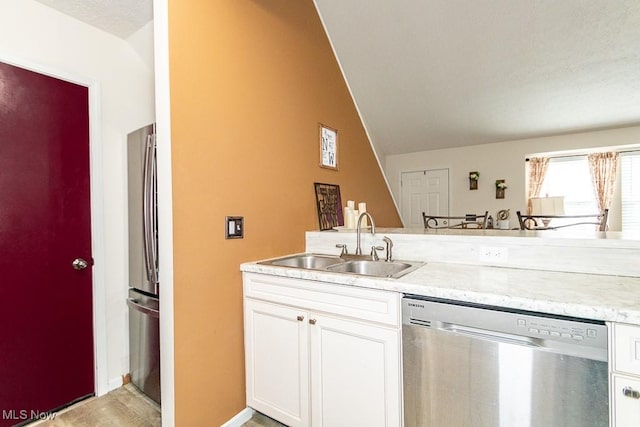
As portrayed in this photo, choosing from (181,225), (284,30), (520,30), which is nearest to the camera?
(181,225)

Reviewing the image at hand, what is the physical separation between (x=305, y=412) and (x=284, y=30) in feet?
7.96

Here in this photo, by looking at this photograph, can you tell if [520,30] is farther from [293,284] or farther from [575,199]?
[575,199]

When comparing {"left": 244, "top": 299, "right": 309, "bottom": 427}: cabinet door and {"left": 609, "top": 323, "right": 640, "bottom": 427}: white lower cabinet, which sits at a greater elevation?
{"left": 609, "top": 323, "right": 640, "bottom": 427}: white lower cabinet

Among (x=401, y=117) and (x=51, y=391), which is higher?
(x=401, y=117)

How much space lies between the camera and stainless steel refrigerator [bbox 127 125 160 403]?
1847 millimetres

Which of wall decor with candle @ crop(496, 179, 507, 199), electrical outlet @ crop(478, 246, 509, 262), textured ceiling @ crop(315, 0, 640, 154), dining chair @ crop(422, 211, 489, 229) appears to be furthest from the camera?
wall decor with candle @ crop(496, 179, 507, 199)

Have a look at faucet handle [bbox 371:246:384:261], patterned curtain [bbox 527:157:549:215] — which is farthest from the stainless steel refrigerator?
patterned curtain [bbox 527:157:549:215]

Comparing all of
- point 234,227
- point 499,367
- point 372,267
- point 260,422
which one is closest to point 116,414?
point 260,422

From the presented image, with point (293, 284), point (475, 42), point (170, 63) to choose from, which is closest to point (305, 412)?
point (293, 284)

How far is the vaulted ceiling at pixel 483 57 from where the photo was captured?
259 cm

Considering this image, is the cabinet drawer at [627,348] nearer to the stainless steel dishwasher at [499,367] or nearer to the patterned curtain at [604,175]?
the stainless steel dishwasher at [499,367]

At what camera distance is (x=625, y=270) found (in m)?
1.33

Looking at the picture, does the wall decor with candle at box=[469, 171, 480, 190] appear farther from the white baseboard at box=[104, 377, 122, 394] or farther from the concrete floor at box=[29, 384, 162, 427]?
the white baseboard at box=[104, 377, 122, 394]

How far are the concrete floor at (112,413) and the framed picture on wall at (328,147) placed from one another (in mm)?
2024
